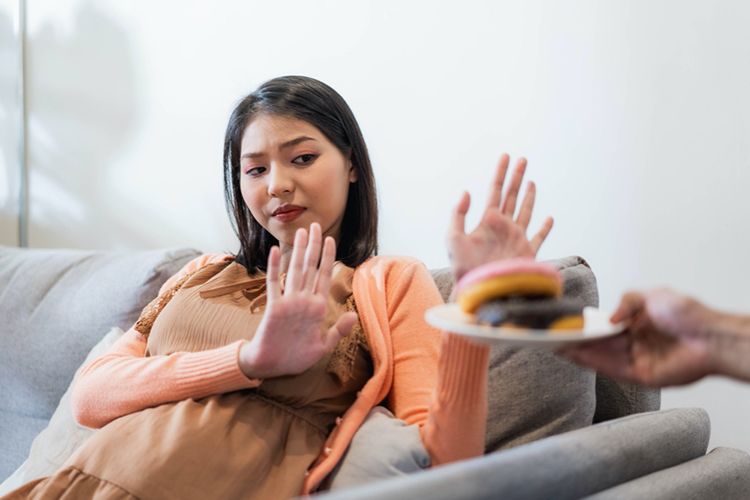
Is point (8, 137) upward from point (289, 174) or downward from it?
downward

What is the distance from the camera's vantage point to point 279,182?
43.5 inches

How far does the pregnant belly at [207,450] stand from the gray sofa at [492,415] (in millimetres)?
100

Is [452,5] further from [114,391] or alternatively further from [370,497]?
[370,497]

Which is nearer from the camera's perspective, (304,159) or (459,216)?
(459,216)

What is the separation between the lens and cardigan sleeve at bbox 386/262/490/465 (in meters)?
0.79

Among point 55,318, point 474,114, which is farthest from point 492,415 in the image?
point 55,318

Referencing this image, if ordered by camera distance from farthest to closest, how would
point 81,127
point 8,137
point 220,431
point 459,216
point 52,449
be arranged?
point 8,137 < point 81,127 < point 52,449 < point 220,431 < point 459,216

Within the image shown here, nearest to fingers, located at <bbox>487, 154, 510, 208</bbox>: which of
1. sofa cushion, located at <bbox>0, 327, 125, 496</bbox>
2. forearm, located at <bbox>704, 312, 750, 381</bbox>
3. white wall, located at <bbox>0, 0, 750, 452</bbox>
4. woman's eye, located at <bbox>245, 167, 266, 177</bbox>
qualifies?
forearm, located at <bbox>704, 312, 750, 381</bbox>

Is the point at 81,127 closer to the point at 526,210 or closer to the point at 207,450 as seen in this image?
the point at 207,450

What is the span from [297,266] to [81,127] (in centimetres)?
209

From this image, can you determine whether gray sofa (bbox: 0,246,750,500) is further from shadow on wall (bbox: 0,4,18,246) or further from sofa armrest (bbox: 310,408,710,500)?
shadow on wall (bbox: 0,4,18,246)

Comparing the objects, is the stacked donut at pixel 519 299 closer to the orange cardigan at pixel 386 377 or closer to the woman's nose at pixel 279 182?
the orange cardigan at pixel 386 377

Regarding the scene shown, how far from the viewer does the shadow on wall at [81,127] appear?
234cm

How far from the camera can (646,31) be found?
1.33m
